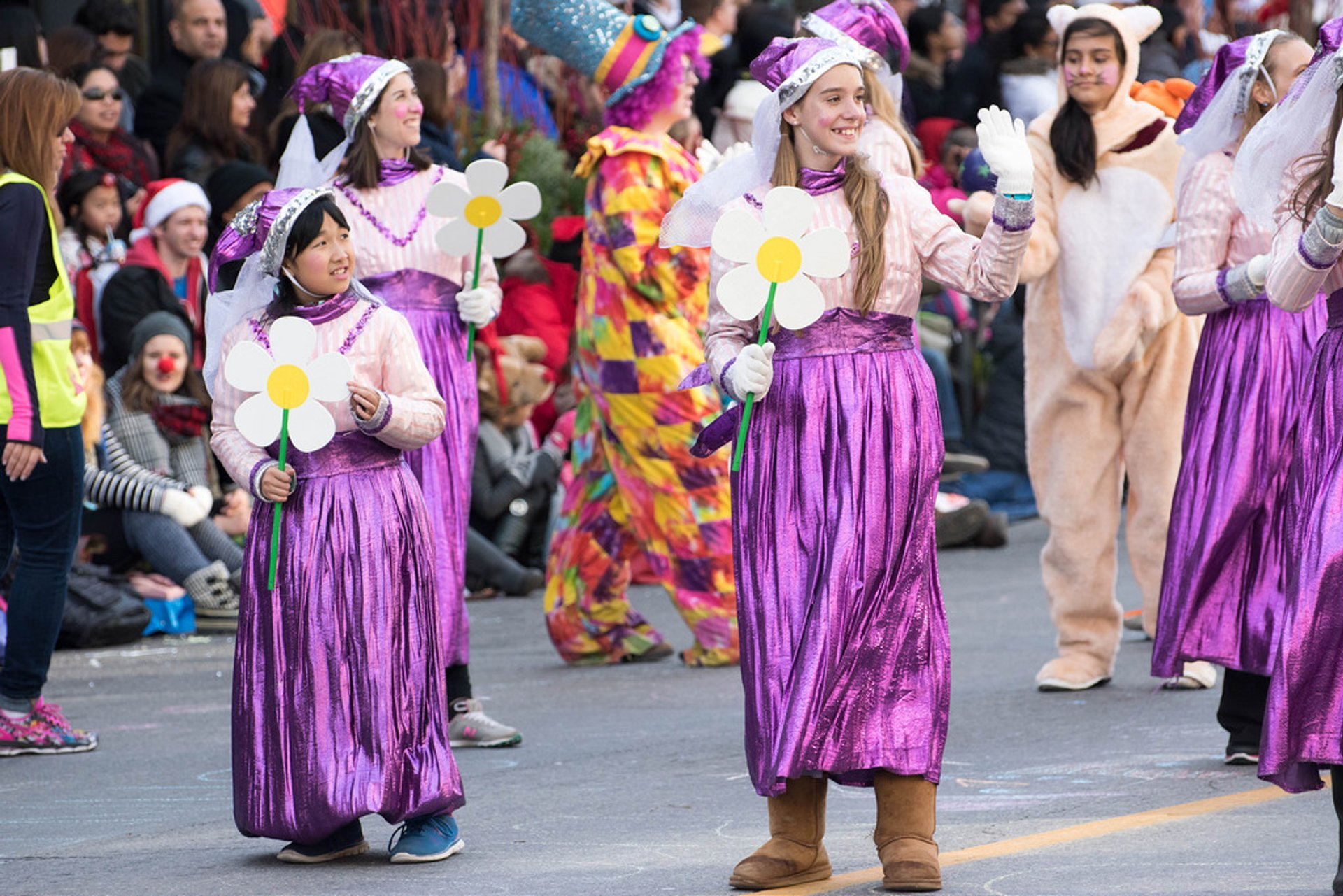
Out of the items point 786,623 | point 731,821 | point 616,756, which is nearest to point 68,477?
point 616,756

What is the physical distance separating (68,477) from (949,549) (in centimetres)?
607

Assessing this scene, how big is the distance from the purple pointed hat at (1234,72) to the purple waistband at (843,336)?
6.36 ft

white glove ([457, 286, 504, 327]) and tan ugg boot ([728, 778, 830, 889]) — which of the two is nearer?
tan ugg boot ([728, 778, 830, 889])

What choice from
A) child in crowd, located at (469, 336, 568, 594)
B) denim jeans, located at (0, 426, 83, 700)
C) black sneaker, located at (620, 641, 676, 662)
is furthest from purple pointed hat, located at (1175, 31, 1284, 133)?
child in crowd, located at (469, 336, 568, 594)

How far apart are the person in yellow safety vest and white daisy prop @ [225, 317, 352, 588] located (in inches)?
69.2

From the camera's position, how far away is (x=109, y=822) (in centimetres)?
582

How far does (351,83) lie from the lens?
677 centimetres

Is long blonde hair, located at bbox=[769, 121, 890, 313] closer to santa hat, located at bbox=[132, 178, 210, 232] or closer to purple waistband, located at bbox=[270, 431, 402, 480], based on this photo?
purple waistband, located at bbox=[270, 431, 402, 480]

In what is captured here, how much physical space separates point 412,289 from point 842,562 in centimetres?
239

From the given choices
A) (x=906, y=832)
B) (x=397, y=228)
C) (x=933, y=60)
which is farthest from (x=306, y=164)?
(x=933, y=60)

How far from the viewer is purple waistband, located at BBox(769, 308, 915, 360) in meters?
4.90

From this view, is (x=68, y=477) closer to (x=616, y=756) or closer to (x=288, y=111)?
(x=616, y=756)

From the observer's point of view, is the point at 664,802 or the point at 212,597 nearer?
the point at 664,802

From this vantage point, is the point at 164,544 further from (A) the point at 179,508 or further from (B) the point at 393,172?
(B) the point at 393,172
